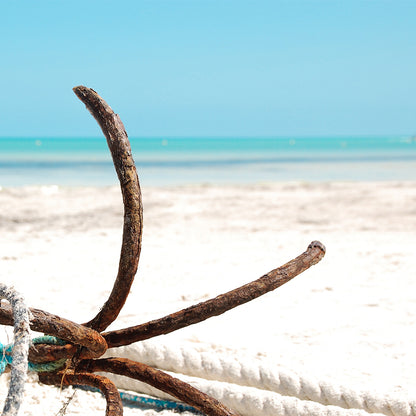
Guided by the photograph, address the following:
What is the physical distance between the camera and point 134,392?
1.70m

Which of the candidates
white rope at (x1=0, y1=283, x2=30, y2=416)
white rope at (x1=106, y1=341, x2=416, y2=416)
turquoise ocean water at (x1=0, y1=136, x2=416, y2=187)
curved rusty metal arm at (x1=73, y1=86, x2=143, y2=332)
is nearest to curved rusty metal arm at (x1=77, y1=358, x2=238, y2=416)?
curved rusty metal arm at (x1=73, y1=86, x2=143, y2=332)

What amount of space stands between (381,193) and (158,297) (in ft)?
18.9

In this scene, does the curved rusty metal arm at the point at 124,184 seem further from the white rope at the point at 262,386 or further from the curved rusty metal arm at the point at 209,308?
the white rope at the point at 262,386

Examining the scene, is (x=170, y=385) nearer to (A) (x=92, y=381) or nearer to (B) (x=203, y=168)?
(A) (x=92, y=381)

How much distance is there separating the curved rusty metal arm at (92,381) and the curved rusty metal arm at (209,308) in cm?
8

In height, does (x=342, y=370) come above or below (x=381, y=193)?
below

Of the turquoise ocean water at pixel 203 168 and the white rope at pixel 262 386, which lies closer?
the white rope at pixel 262 386

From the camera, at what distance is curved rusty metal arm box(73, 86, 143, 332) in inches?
42.7

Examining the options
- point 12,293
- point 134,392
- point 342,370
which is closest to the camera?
point 12,293

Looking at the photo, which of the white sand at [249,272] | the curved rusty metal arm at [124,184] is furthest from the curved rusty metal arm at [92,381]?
the white sand at [249,272]

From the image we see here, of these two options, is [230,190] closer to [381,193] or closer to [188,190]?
[188,190]

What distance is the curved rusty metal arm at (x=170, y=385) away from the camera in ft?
3.45

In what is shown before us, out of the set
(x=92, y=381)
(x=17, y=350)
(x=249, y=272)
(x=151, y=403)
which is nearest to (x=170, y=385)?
(x=92, y=381)

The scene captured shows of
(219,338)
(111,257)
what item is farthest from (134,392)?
(111,257)
